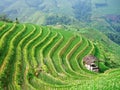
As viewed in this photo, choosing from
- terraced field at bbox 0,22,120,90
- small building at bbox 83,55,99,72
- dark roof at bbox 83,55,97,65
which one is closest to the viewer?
terraced field at bbox 0,22,120,90

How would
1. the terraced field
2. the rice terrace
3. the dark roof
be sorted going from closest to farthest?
the terraced field → the rice terrace → the dark roof

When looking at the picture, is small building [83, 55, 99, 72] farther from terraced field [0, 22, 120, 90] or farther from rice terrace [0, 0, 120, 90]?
terraced field [0, 22, 120, 90]

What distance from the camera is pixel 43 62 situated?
49.5 metres

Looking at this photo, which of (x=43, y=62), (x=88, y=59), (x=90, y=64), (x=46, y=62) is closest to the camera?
(x=43, y=62)

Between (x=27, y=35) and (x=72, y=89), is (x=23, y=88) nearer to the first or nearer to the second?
(x=72, y=89)

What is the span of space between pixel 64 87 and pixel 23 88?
23.3 ft

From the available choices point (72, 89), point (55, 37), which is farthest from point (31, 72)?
point (55, 37)

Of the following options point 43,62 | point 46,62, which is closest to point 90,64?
point 46,62

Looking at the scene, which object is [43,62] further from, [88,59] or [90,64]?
[88,59]

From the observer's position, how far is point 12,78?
43875mm

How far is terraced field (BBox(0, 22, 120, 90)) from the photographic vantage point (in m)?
Answer: 41.2

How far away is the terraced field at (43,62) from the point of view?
4119 cm

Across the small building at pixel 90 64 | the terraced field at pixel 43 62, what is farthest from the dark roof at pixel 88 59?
the terraced field at pixel 43 62

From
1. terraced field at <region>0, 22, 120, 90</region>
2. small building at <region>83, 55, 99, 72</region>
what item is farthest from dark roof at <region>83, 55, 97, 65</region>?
terraced field at <region>0, 22, 120, 90</region>
